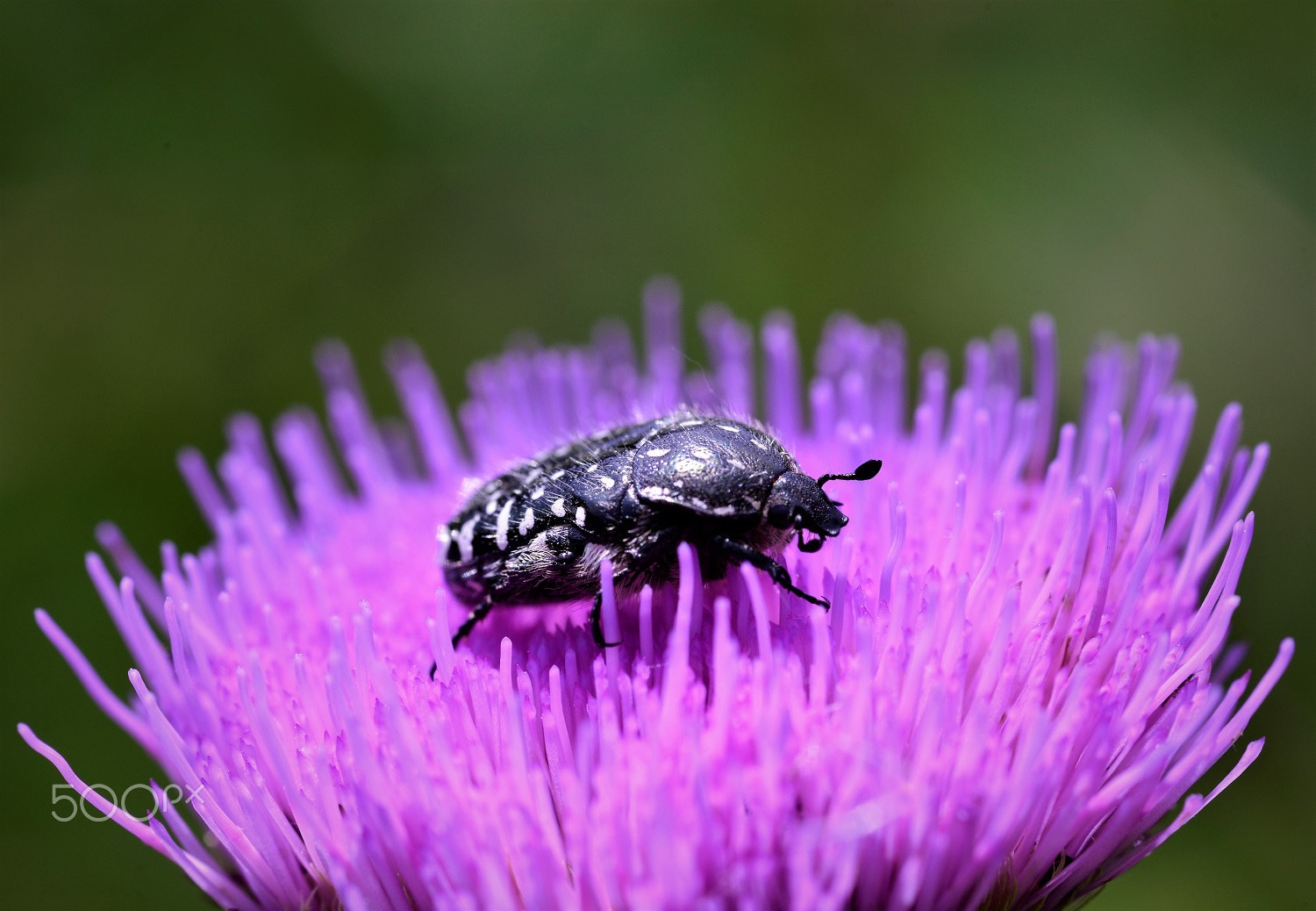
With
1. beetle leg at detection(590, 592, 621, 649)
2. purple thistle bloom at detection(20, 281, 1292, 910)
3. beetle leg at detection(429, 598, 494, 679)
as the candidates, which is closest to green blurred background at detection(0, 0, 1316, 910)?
purple thistle bloom at detection(20, 281, 1292, 910)

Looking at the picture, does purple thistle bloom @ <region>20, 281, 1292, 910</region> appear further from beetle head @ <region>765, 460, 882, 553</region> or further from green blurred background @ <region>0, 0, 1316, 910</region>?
green blurred background @ <region>0, 0, 1316, 910</region>

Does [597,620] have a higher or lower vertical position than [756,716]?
higher

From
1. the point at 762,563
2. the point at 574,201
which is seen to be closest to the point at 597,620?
the point at 762,563

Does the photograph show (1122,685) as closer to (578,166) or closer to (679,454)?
(679,454)

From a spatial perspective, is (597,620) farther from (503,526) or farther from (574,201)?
(574,201)

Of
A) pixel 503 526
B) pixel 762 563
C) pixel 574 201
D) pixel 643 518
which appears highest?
pixel 574 201

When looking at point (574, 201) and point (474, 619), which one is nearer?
point (474, 619)

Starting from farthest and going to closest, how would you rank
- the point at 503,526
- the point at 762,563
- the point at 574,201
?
1. the point at 574,201
2. the point at 503,526
3. the point at 762,563

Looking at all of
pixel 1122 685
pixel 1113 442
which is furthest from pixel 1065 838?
pixel 1113 442
